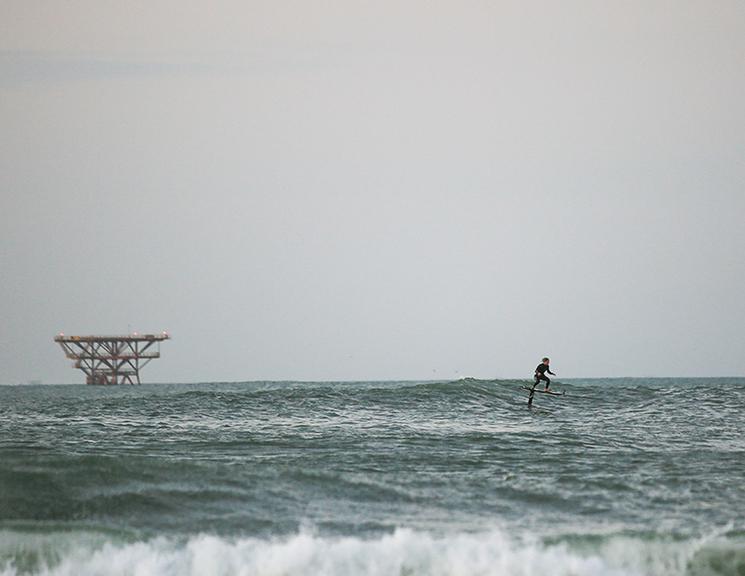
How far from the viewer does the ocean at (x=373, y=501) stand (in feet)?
36.3

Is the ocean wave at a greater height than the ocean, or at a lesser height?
lesser

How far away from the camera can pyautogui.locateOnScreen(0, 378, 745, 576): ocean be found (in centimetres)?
1107

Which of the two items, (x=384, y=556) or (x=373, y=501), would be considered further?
(x=373, y=501)

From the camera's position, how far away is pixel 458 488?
14.8m

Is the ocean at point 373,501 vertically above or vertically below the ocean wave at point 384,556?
above

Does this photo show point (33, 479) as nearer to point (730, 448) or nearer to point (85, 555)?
point (85, 555)

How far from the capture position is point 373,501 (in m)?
13.8

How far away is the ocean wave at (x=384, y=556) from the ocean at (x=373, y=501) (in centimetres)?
2

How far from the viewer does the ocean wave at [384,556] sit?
10.9 meters

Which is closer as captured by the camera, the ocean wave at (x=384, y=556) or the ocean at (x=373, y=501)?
the ocean wave at (x=384, y=556)

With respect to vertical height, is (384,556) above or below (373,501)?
below

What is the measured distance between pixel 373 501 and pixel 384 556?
2.68 metres

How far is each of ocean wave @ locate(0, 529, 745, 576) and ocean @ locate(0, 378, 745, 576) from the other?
2 cm

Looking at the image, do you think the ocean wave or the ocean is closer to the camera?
the ocean wave
